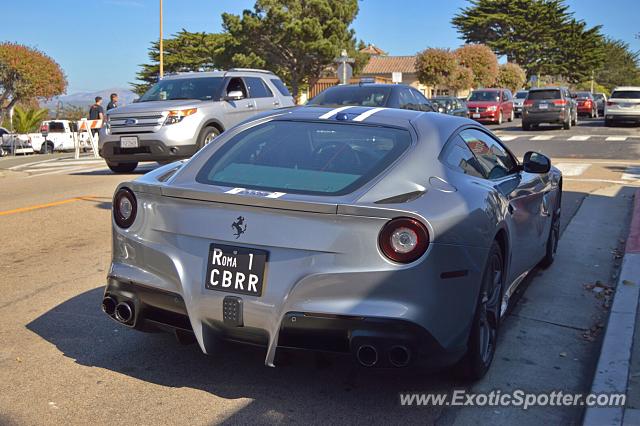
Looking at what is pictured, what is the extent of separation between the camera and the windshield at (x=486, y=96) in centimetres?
3634

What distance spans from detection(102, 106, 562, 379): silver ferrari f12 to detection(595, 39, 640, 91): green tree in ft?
360

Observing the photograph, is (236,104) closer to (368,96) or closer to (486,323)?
(368,96)

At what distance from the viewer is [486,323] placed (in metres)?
4.20

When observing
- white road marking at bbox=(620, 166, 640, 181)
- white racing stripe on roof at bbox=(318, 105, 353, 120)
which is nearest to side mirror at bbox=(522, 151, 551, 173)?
white racing stripe on roof at bbox=(318, 105, 353, 120)

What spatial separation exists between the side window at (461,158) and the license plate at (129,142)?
29.6ft

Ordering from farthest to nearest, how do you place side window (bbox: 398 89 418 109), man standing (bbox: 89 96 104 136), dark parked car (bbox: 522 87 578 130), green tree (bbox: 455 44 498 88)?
green tree (bbox: 455 44 498 88) → dark parked car (bbox: 522 87 578 130) → man standing (bbox: 89 96 104 136) → side window (bbox: 398 89 418 109)

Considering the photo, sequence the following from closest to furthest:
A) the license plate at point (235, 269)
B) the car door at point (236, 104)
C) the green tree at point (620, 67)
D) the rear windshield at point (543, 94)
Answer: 1. the license plate at point (235, 269)
2. the car door at point (236, 104)
3. the rear windshield at point (543, 94)
4. the green tree at point (620, 67)

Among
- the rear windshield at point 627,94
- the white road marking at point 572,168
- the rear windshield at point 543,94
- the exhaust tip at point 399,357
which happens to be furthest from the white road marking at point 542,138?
the exhaust tip at point 399,357

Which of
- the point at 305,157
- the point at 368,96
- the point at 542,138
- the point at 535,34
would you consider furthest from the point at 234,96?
the point at 535,34

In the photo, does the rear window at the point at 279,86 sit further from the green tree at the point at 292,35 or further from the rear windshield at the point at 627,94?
the green tree at the point at 292,35

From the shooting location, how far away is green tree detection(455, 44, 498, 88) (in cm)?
5969

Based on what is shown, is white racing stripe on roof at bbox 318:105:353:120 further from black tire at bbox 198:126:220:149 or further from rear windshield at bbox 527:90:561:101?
rear windshield at bbox 527:90:561:101

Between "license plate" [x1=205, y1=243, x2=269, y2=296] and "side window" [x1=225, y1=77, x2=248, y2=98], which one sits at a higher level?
"side window" [x1=225, y1=77, x2=248, y2=98]

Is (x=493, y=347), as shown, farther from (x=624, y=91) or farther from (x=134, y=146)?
(x=624, y=91)
